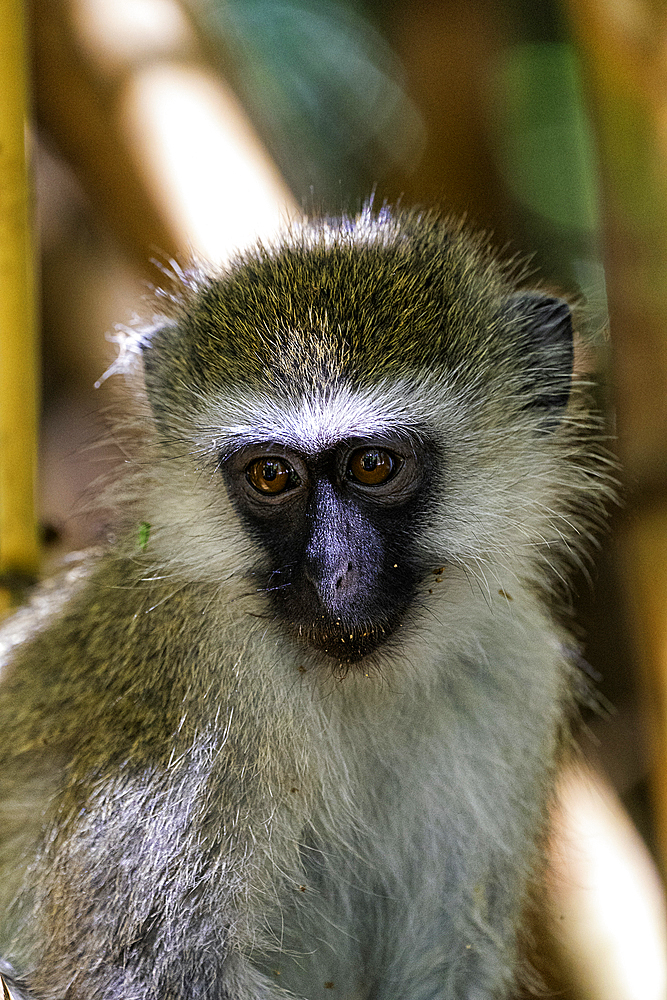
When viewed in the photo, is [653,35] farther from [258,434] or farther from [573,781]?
[573,781]

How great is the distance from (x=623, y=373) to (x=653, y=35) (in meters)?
0.75

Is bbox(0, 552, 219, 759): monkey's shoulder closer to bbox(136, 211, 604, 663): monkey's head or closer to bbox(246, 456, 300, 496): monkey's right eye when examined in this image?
bbox(136, 211, 604, 663): monkey's head

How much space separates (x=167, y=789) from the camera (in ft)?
6.49

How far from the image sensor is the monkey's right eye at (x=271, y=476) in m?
2.02

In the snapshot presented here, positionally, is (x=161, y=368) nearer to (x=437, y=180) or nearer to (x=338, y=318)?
(x=338, y=318)

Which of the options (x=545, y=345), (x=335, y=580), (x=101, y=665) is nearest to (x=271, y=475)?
(x=335, y=580)

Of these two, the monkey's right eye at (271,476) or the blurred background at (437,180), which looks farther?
the blurred background at (437,180)

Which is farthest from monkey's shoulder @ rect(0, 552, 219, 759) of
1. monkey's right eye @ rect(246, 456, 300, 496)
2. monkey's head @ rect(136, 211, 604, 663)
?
monkey's right eye @ rect(246, 456, 300, 496)

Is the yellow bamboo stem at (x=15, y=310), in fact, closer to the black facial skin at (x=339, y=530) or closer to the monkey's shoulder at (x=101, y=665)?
the monkey's shoulder at (x=101, y=665)

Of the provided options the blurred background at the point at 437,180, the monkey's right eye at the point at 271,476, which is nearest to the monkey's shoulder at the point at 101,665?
the monkey's right eye at the point at 271,476

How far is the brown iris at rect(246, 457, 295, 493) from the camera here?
79.7 inches

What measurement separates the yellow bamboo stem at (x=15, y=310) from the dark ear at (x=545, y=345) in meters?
1.09

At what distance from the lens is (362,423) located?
1971mm

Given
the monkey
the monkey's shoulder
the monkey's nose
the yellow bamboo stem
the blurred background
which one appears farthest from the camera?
the blurred background
